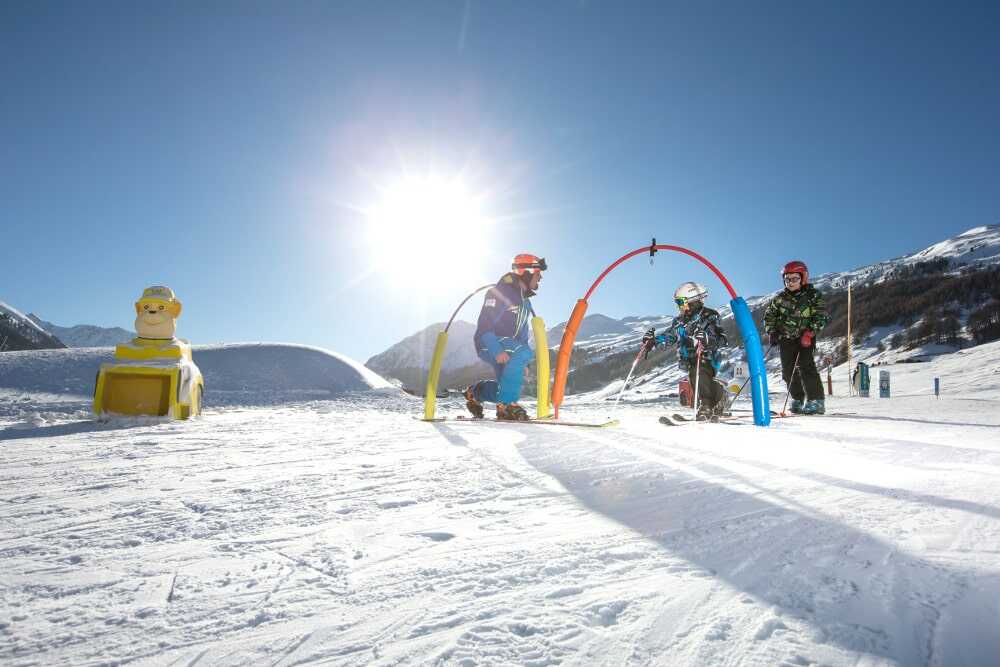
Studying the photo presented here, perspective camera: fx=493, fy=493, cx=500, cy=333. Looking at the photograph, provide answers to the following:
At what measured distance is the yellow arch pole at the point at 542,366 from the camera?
5.67 meters

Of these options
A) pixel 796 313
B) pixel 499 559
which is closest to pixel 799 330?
pixel 796 313

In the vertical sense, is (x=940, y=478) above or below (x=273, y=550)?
above

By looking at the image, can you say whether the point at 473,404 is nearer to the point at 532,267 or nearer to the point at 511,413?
the point at 511,413

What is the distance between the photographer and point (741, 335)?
5.29m

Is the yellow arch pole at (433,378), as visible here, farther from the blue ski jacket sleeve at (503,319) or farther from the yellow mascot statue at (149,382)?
→ the yellow mascot statue at (149,382)

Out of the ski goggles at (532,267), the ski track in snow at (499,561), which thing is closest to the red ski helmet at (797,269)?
the ski goggles at (532,267)

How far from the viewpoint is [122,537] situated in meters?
1.49

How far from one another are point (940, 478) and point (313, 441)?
3.53 m

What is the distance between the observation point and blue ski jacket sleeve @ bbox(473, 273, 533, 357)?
587 centimetres

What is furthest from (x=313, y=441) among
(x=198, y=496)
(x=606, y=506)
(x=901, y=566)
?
(x=901, y=566)

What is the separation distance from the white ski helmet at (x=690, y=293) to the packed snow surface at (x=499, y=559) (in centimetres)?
361

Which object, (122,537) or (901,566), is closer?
(901,566)

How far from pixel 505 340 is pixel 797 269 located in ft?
13.7

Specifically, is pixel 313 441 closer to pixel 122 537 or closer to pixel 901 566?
pixel 122 537
